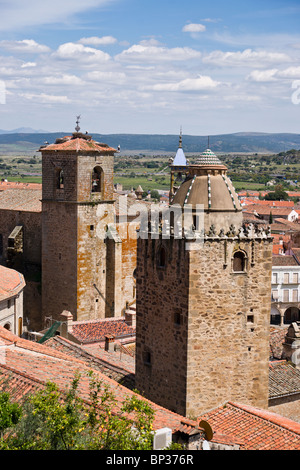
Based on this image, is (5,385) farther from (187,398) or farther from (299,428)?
(299,428)

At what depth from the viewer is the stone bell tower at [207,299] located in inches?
745

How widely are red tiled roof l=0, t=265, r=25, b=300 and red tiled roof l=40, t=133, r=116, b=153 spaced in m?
5.87

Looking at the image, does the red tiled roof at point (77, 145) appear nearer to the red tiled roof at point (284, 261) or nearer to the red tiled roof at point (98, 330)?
the red tiled roof at point (98, 330)

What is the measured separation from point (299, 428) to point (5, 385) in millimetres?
7068

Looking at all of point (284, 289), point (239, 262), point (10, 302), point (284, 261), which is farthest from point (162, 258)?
point (284, 261)

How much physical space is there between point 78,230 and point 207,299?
15894mm

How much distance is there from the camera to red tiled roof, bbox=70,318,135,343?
28.4 metres

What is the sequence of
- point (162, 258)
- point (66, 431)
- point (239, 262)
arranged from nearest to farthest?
point (66, 431) < point (239, 262) < point (162, 258)

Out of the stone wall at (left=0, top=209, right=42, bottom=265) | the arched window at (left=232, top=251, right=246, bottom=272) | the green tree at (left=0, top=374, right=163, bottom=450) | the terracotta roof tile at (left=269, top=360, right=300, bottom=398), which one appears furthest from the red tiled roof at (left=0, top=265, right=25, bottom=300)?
the green tree at (left=0, top=374, right=163, bottom=450)

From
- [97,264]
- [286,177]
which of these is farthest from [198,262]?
[286,177]

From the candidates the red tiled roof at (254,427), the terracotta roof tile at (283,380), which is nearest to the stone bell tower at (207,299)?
the red tiled roof at (254,427)

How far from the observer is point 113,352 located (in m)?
26.3

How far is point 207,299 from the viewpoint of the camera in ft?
62.3

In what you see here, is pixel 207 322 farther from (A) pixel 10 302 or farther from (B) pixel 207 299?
(A) pixel 10 302
